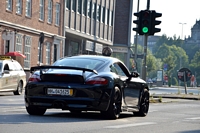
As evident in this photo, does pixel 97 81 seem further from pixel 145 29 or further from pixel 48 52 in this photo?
pixel 48 52

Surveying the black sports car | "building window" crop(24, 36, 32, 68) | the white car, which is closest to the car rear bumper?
the black sports car

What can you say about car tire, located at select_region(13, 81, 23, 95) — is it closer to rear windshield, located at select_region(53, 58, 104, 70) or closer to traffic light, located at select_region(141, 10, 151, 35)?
traffic light, located at select_region(141, 10, 151, 35)

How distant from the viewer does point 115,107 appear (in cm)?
1465

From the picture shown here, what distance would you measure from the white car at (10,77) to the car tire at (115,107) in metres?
13.9

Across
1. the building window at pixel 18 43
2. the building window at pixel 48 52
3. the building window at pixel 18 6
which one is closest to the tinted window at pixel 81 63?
the building window at pixel 18 6

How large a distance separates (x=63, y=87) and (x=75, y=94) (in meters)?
0.27

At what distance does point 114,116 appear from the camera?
14.6 m

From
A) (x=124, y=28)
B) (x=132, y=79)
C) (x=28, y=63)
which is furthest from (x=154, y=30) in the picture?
(x=124, y=28)

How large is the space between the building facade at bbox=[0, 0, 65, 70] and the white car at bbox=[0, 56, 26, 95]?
11261 millimetres

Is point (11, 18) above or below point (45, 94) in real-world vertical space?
above

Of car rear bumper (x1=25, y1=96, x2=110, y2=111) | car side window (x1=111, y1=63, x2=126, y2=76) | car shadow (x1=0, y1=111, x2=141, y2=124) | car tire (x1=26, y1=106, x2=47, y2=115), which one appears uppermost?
car side window (x1=111, y1=63, x2=126, y2=76)

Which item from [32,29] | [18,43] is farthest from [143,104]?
[32,29]

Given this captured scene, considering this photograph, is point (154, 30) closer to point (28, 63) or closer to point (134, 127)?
point (134, 127)

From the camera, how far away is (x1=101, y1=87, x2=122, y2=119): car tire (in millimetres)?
14430
